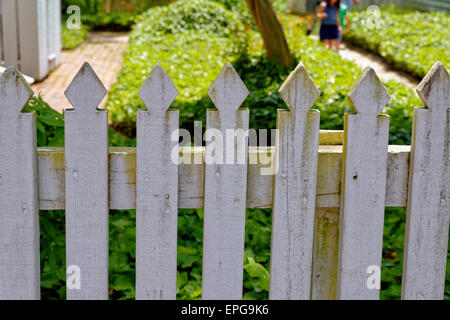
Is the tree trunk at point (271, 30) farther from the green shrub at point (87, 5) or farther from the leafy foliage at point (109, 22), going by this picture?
the green shrub at point (87, 5)

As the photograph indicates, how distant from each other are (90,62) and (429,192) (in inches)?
411

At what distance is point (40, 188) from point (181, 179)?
16.2 inches

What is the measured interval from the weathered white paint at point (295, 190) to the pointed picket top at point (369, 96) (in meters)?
0.12

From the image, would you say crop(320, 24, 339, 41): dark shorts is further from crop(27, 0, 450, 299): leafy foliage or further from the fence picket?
the fence picket

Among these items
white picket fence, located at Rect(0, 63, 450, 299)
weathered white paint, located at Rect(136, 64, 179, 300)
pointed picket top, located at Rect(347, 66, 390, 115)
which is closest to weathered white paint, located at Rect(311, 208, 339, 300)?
white picket fence, located at Rect(0, 63, 450, 299)

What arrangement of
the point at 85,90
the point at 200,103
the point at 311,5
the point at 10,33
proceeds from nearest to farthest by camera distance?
the point at 85,90, the point at 200,103, the point at 10,33, the point at 311,5

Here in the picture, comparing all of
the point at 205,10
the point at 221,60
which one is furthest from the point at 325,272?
the point at 205,10

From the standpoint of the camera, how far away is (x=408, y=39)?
12.8m

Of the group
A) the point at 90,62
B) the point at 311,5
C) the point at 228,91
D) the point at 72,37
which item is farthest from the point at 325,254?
the point at 311,5

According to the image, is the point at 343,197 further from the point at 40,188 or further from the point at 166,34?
the point at 166,34

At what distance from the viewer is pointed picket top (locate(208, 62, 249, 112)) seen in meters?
1.92

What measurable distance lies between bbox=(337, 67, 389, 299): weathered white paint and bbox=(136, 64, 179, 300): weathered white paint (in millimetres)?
512

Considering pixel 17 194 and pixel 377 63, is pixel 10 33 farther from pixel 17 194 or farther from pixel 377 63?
pixel 17 194

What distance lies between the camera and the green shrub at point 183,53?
7.55m
